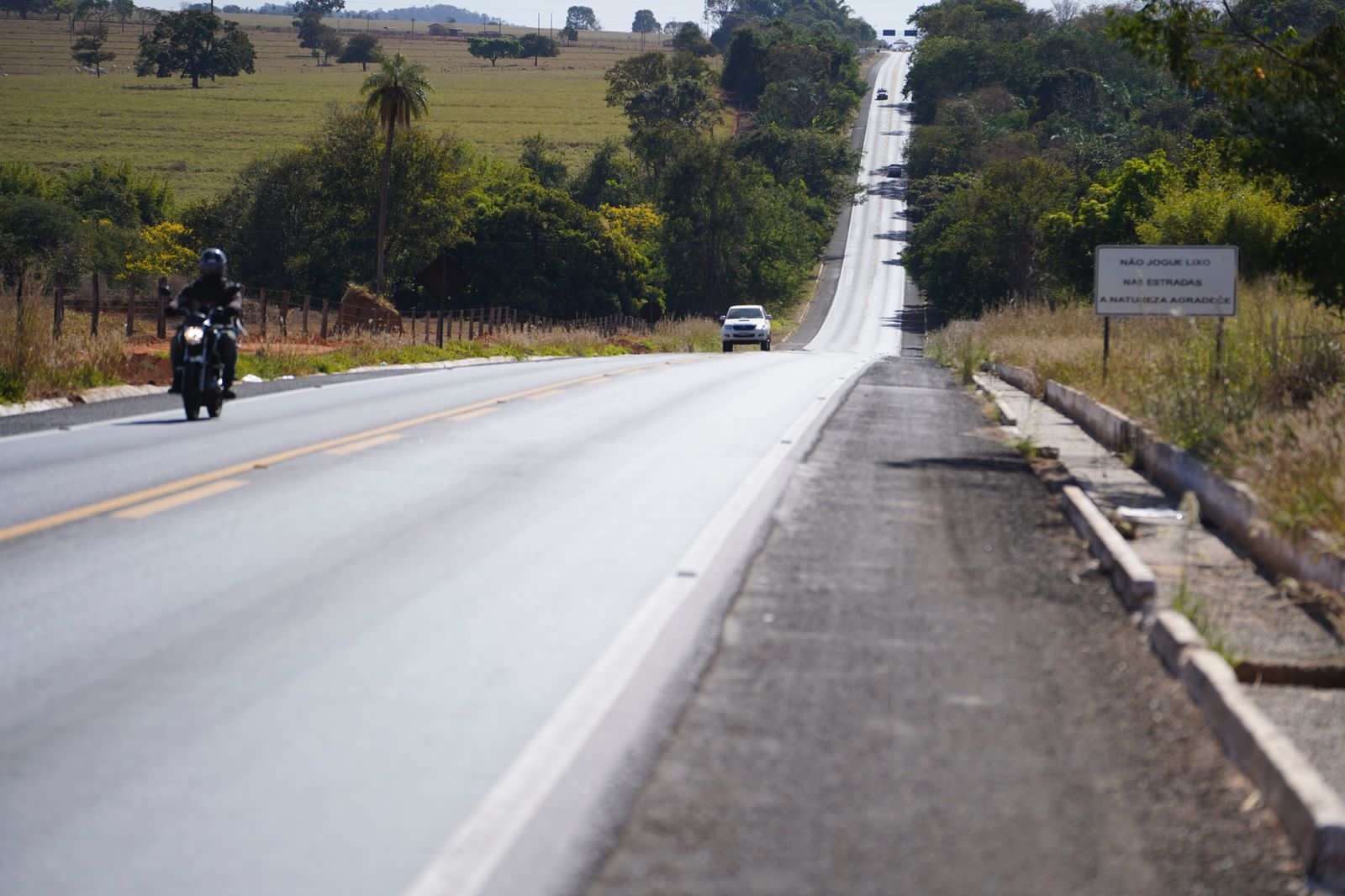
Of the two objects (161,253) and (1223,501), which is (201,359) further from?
(161,253)

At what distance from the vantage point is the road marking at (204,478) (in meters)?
9.41

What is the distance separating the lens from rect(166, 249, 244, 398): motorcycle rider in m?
15.8

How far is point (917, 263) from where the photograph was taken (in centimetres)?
10738

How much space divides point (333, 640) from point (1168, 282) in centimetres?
1309

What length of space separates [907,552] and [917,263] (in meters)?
100

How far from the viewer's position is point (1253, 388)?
13.7 m

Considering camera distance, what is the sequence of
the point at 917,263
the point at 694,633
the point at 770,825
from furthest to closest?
the point at 917,263 < the point at 694,633 < the point at 770,825

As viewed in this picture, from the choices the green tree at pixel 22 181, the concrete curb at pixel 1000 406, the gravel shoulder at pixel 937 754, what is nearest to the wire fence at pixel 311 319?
the concrete curb at pixel 1000 406

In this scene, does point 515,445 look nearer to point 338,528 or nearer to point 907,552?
point 338,528

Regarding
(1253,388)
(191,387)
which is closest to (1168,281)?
(1253,388)

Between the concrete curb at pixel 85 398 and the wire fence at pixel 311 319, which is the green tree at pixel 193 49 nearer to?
the wire fence at pixel 311 319

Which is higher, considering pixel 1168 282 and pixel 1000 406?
pixel 1168 282

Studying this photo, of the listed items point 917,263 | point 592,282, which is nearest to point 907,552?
point 592,282

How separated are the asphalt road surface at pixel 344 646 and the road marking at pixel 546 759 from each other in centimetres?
1
